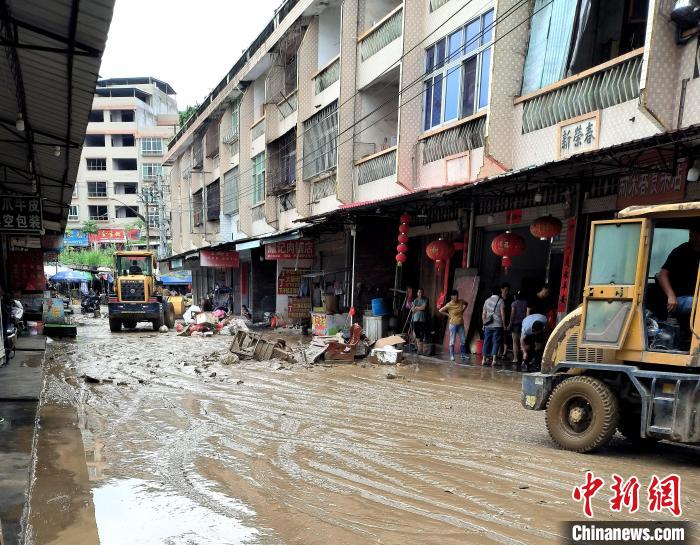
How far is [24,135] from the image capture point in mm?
10008

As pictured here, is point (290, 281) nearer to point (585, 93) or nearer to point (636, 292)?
point (585, 93)

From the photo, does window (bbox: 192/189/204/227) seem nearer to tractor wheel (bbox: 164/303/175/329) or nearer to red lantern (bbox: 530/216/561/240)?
tractor wheel (bbox: 164/303/175/329)

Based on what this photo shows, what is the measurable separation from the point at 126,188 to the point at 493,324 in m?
67.4

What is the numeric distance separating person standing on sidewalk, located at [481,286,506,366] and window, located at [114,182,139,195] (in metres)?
66.3

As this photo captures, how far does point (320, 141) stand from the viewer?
2116cm

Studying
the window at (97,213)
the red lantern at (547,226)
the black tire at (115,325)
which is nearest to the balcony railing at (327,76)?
the red lantern at (547,226)

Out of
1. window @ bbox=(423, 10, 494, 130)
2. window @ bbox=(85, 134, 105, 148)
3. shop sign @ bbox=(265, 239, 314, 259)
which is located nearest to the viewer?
window @ bbox=(423, 10, 494, 130)

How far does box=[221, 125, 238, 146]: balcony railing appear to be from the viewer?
31.3 metres

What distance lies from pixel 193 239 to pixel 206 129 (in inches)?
357

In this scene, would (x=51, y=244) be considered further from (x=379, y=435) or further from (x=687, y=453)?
(x=687, y=453)

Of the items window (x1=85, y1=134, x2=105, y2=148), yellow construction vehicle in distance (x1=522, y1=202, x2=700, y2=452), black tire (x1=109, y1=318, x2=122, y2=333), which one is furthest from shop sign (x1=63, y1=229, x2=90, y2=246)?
yellow construction vehicle in distance (x1=522, y1=202, x2=700, y2=452)

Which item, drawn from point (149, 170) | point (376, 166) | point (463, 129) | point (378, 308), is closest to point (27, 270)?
point (378, 308)

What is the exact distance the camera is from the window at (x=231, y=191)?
31.5m

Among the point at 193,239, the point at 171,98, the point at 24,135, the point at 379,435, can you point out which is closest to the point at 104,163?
the point at 171,98
